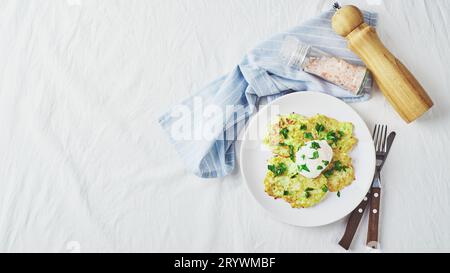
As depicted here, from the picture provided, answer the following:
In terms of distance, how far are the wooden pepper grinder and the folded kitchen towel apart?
0.05m

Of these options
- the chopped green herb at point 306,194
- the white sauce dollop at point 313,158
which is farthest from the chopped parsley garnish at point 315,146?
the chopped green herb at point 306,194

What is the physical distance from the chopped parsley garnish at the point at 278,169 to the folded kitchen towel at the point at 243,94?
0.34 ft

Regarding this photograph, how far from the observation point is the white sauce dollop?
1105 mm

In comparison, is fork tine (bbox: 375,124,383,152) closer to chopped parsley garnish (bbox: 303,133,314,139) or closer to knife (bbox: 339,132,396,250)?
knife (bbox: 339,132,396,250)

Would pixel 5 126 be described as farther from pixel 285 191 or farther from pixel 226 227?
pixel 285 191

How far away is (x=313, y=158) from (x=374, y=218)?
22cm

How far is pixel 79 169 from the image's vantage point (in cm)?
123

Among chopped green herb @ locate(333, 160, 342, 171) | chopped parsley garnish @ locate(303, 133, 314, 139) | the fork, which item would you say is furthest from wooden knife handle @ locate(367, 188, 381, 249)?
chopped parsley garnish @ locate(303, 133, 314, 139)

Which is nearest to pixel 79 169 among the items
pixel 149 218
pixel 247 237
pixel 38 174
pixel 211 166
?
pixel 38 174

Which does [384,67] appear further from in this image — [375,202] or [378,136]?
[375,202]

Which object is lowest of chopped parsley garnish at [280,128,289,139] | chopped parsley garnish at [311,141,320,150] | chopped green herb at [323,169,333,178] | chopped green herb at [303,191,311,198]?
chopped green herb at [303,191,311,198]

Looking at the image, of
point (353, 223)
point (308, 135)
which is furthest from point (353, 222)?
point (308, 135)

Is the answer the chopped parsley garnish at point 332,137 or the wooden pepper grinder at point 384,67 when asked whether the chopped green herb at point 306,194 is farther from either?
the wooden pepper grinder at point 384,67

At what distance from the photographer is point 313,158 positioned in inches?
43.4
